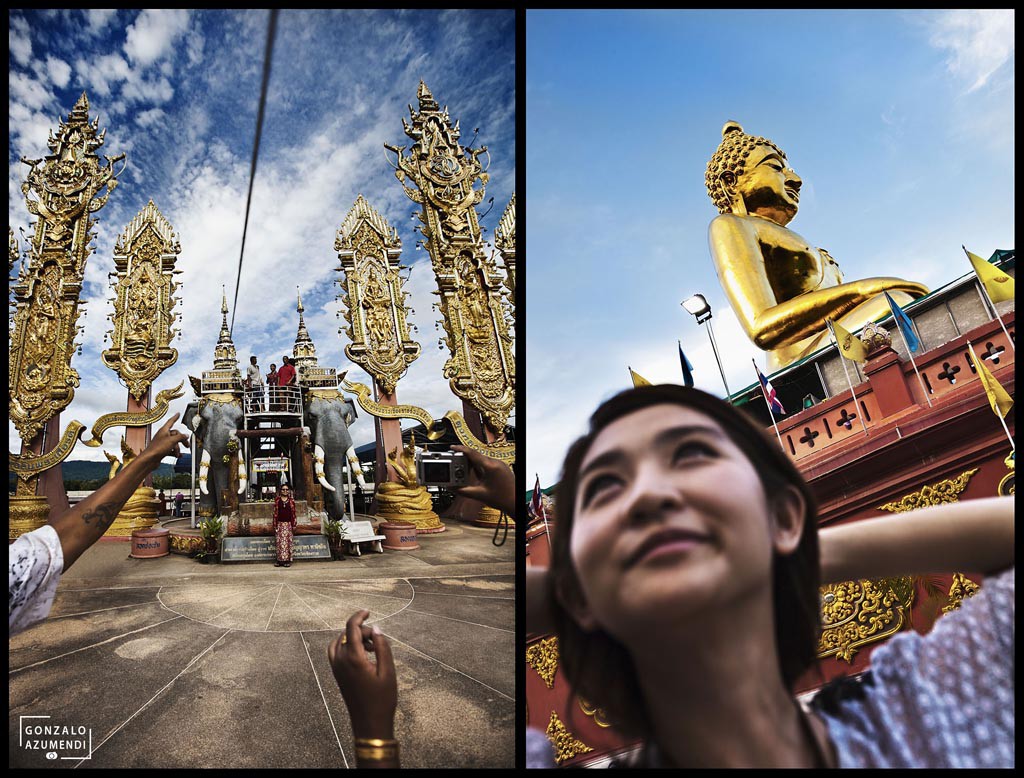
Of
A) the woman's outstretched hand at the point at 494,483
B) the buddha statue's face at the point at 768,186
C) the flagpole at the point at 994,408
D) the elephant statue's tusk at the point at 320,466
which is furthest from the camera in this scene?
the elephant statue's tusk at the point at 320,466

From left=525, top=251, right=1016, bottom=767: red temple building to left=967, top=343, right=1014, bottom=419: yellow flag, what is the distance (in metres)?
0.06

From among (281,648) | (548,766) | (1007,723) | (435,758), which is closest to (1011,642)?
(1007,723)

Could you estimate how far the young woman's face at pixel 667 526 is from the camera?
2.55 m

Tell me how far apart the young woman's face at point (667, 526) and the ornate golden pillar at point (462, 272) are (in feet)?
11.9

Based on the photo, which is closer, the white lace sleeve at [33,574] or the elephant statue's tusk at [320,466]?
the white lace sleeve at [33,574]

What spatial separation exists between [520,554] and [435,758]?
5.36 ft

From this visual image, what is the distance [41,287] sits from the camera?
5898mm

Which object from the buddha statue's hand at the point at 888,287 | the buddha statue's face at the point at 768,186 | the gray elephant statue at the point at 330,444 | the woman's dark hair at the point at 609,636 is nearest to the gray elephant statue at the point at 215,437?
the gray elephant statue at the point at 330,444

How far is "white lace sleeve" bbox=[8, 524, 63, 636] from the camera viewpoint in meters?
3.32

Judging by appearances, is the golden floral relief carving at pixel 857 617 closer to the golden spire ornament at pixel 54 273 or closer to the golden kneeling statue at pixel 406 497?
the golden kneeling statue at pixel 406 497

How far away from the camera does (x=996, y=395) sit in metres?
3.51

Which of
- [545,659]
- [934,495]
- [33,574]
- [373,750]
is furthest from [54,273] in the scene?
[934,495]

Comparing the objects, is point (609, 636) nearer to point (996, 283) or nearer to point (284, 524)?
point (284, 524)

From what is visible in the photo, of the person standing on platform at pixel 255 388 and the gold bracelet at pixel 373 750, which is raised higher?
the person standing on platform at pixel 255 388
